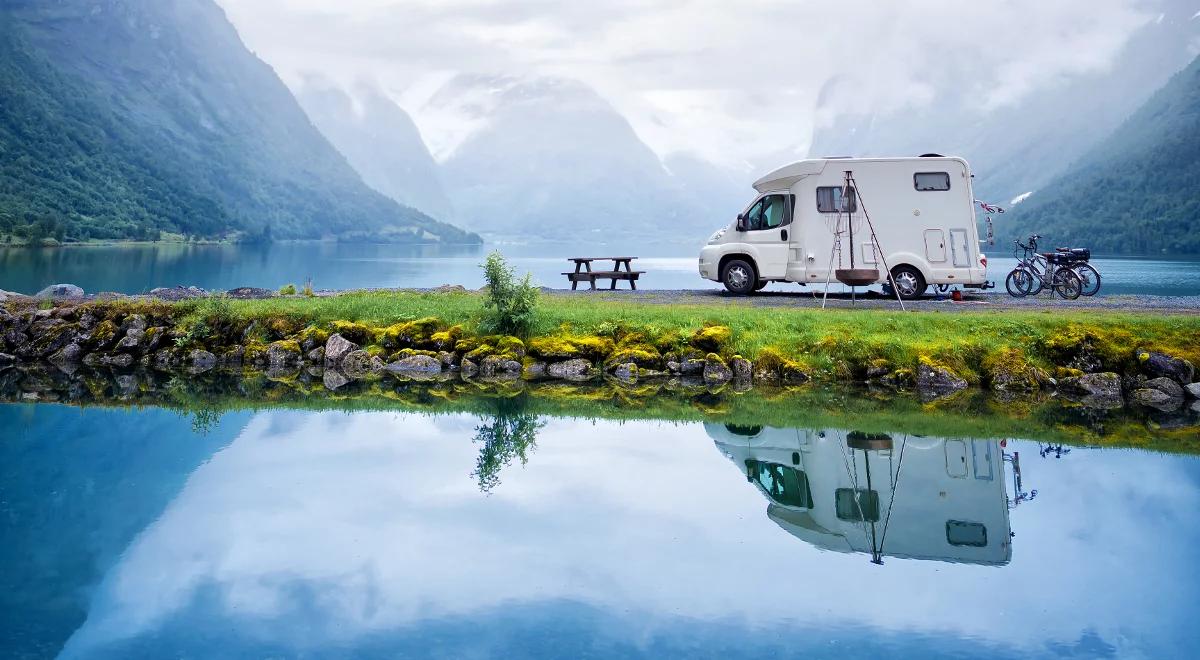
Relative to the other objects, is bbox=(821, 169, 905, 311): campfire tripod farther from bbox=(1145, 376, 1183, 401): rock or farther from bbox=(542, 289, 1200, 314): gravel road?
bbox=(1145, 376, 1183, 401): rock

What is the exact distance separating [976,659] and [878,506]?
4.17 meters

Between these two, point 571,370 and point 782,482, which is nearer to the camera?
point 782,482

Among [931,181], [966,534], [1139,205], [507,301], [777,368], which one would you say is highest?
[1139,205]

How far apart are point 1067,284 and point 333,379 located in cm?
2175

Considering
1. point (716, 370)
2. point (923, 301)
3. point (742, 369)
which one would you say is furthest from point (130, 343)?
point (923, 301)

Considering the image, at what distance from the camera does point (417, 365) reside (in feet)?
72.3

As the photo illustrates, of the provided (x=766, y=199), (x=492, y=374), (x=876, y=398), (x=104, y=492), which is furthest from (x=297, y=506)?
(x=766, y=199)

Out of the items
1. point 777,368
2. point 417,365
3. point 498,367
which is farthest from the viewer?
point 417,365

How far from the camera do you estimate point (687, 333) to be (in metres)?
21.4

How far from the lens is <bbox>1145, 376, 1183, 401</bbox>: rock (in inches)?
713

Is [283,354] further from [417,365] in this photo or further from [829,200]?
[829,200]

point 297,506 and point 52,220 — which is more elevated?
point 52,220

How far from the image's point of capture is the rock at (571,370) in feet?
69.2

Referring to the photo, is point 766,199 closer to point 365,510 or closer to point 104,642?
point 365,510
